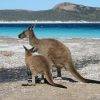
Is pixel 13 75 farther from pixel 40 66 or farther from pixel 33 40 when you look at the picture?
pixel 40 66

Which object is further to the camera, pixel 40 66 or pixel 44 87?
pixel 44 87

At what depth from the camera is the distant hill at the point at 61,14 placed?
135725 mm

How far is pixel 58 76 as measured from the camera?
15.3 meters

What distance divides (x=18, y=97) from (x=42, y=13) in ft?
421

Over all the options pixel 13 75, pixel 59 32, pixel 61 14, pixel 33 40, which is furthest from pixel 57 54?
pixel 61 14

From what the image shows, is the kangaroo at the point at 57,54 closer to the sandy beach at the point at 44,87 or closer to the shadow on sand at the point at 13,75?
the sandy beach at the point at 44,87

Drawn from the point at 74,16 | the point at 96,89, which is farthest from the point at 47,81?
the point at 74,16

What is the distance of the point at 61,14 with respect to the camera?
13938 centimetres

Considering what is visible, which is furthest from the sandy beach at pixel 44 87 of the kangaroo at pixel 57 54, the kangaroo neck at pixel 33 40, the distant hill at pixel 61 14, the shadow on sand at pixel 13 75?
the distant hill at pixel 61 14

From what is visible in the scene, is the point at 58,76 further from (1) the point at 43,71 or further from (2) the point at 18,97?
(2) the point at 18,97

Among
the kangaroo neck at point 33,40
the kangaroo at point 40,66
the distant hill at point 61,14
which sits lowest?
the distant hill at point 61,14

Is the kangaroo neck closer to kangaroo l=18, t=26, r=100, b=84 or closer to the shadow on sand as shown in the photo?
kangaroo l=18, t=26, r=100, b=84

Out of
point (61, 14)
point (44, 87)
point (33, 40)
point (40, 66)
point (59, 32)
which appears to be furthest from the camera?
point (61, 14)

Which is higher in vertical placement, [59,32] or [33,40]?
[33,40]
